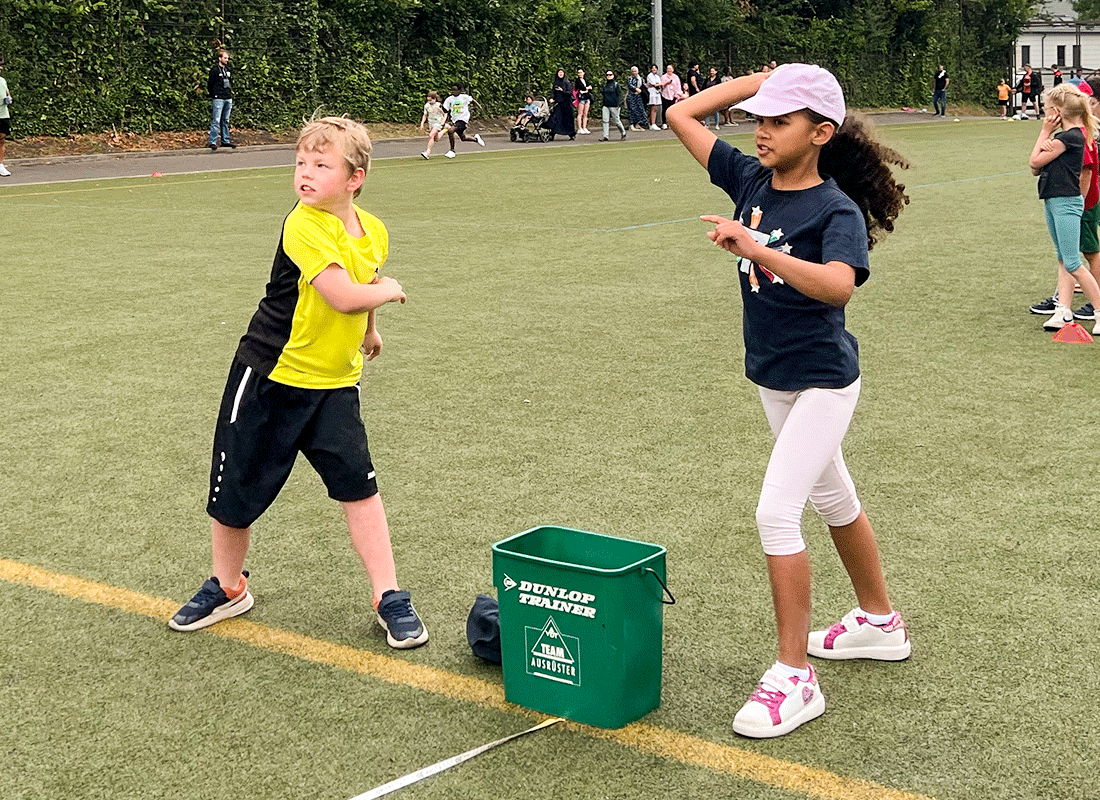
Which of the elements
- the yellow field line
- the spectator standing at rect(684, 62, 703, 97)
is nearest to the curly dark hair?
the yellow field line

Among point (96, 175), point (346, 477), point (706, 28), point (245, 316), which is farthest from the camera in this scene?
point (706, 28)

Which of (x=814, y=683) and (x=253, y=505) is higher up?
(x=253, y=505)

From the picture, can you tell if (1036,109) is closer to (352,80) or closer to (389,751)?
(352,80)

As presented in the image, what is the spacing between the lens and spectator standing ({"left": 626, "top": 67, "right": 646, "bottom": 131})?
3975 cm

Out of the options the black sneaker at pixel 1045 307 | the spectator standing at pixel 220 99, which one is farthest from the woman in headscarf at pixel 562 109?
the black sneaker at pixel 1045 307

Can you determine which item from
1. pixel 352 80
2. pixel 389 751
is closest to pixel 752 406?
pixel 389 751

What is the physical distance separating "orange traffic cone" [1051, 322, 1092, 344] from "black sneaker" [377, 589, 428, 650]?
5.72 meters

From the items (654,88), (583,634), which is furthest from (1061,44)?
(583,634)

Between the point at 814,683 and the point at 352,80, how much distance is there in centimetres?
3370

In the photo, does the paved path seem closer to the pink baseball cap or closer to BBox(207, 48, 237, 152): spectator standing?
BBox(207, 48, 237, 152): spectator standing

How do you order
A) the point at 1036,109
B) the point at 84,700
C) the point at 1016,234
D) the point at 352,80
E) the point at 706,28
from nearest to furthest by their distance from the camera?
the point at 84,700 < the point at 1016,234 < the point at 352,80 < the point at 706,28 < the point at 1036,109

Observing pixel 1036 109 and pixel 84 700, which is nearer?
pixel 84 700

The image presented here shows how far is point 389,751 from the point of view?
3.62 metres

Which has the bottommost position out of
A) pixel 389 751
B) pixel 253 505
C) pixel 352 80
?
pixel 389 751
